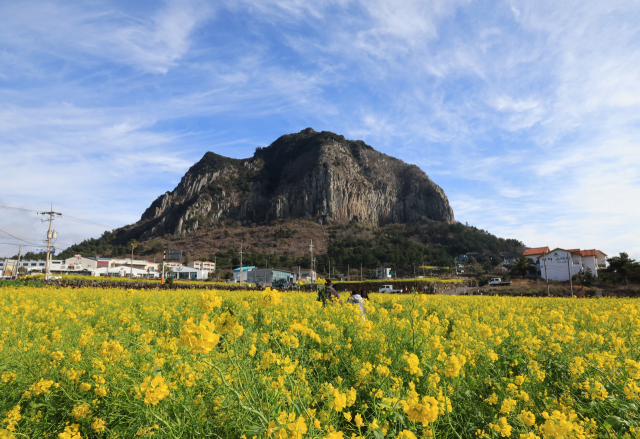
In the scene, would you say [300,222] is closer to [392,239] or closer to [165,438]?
[392,239]

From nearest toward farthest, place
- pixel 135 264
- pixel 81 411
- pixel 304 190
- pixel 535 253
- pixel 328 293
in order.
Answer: pixel 81 411 < pixel 328 293 < pixel 535 253 < pixel 135 264 < pixel 304 190

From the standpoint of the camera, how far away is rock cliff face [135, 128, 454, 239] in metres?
116

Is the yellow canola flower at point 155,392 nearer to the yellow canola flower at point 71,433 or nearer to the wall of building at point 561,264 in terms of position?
the yellow canola flower at point 71,433

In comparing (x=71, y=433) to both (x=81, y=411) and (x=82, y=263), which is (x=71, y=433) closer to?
(x=81, y=411)

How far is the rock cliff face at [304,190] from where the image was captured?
116 metres

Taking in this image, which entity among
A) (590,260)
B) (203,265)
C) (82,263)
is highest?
(590,260)

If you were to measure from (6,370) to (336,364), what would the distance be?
139 inches

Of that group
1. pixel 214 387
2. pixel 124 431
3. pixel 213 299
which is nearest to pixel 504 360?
pixel 214 387

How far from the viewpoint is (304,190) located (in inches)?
4663

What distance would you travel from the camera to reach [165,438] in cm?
222

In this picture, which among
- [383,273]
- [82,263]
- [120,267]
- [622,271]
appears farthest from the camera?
[82,263]

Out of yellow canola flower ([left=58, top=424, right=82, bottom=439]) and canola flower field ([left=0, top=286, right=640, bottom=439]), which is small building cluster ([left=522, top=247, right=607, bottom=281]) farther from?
yellow canola flower ([left=58, top=424, right=82, bottom=439])

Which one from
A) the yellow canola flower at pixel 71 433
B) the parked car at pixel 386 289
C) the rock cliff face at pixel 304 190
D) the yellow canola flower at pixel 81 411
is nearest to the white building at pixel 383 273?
the parked car at pixel 386 289

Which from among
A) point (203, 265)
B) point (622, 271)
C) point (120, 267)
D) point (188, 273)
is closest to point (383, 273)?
point (622, 271)
